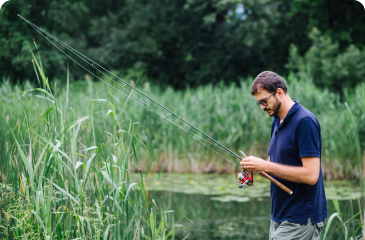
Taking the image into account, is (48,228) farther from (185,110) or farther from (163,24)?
(163,24)

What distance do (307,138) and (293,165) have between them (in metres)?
0.18

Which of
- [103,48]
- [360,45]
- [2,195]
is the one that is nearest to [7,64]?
[2,195]

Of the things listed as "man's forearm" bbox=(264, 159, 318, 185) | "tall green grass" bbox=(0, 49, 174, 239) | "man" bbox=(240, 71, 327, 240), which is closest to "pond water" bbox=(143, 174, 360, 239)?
"tall green grass" bbox=(0, 49, 174, 239)

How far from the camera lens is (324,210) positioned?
7.38 ft

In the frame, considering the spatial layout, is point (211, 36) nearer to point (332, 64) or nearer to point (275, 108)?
point (332, 64)

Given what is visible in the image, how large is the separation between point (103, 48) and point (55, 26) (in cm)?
406

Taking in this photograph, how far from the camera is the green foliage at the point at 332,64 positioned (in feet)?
51.1

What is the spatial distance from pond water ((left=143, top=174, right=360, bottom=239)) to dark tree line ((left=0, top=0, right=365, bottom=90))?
977cm

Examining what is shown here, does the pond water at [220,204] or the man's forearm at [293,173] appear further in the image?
the pond water at [220,204]

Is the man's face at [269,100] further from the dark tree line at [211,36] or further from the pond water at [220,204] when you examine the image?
the dark tree line at [211,36]

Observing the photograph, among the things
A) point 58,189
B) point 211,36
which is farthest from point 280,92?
point 211,36

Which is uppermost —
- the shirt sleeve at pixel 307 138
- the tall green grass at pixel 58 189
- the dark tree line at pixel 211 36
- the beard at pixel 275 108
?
the dark tree line at pixel 211 36

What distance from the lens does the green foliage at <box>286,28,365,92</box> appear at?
613 inches

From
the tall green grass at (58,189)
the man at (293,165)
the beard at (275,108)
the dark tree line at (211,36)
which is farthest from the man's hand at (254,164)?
the dark tree line at (211,36)
